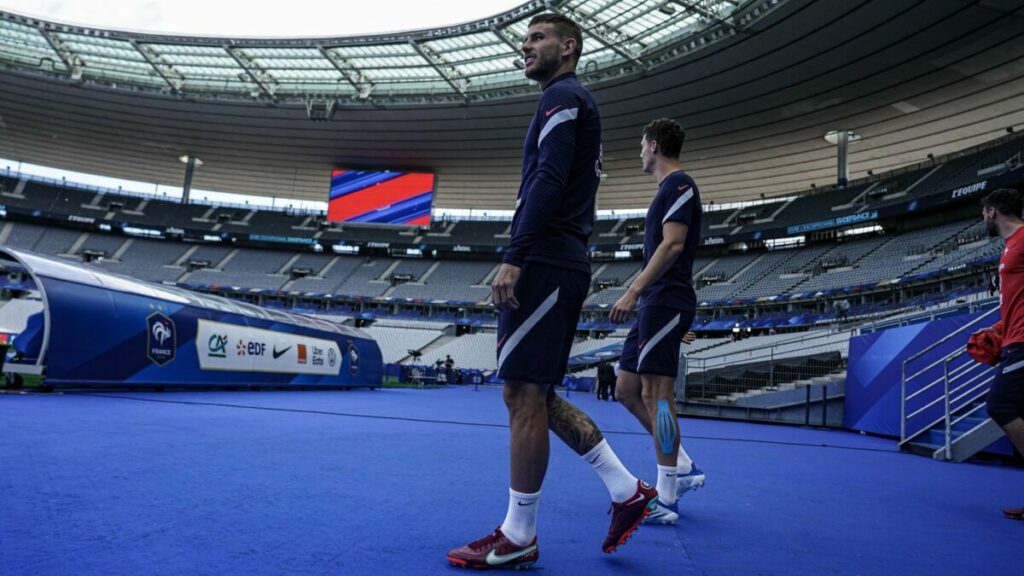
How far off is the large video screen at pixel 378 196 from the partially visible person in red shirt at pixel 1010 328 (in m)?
37.3

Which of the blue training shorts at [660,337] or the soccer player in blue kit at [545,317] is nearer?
the soccer player in blue kit at [545,317]

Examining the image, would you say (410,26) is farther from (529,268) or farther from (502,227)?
(529,268)

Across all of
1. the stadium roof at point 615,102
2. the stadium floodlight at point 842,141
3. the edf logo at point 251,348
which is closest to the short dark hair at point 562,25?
the edf logo at point 251,348

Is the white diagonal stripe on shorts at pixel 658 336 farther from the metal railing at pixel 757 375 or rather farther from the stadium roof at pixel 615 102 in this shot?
the stadium roof at pixel 615 102

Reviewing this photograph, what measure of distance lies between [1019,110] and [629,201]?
21.4 meters

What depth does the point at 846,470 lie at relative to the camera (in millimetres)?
4684

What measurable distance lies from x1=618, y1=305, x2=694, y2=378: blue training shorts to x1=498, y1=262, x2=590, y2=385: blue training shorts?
1030mm

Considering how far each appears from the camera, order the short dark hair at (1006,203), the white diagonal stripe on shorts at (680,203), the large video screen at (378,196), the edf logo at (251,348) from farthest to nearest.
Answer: the large video screen at (378,196), the edf logo at (251,348), the short dark hair at (1006,203), the white diagonal stripe on shorts at (680,203)

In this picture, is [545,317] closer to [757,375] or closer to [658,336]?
[658,336]

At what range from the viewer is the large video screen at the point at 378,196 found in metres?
39.5

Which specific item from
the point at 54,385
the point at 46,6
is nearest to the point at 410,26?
the point at 46,6

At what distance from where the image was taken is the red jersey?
323 centimetres

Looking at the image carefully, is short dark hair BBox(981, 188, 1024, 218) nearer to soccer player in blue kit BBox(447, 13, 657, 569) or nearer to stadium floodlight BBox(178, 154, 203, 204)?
soccer player in blue kit BBox(447, 13, 657, 569)

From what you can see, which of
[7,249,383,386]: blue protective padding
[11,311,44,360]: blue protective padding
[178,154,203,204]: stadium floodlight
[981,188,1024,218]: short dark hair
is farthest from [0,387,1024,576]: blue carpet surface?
[178,154,203,204]: stadium floodlight
